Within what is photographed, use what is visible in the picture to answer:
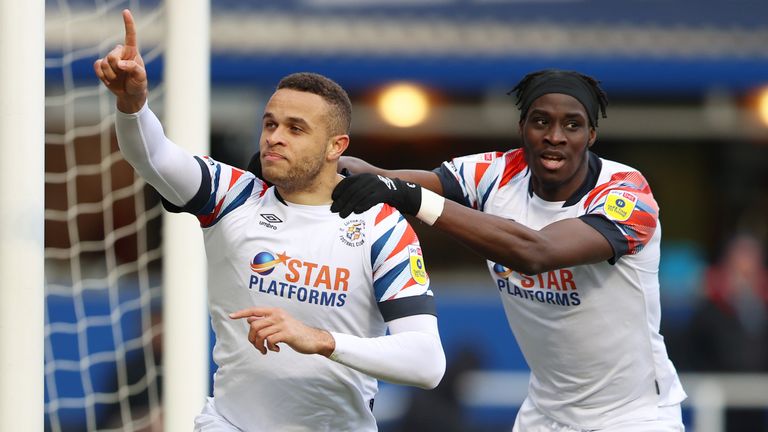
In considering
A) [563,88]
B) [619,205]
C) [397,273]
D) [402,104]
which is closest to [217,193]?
[397,273]

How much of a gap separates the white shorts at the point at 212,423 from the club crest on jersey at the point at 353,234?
32.0 inches

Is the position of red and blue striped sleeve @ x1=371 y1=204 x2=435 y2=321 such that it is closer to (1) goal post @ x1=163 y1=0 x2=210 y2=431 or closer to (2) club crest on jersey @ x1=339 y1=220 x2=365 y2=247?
(2) club crest on jersey @ x1=339 y1=220 x2=365 y2=247

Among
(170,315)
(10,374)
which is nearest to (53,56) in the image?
(170,315)

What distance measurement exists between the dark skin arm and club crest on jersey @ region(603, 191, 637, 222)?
0.46 ft

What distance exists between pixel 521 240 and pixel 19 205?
1.97 m

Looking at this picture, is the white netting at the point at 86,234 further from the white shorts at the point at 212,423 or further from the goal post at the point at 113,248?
the white shorts at the point at 212,423

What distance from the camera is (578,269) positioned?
5.84 metres

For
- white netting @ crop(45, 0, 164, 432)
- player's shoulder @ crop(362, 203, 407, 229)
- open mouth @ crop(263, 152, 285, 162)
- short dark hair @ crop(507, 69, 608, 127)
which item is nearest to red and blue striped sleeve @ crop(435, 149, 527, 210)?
short dark hair @ crop(507, 69, 608, 127)

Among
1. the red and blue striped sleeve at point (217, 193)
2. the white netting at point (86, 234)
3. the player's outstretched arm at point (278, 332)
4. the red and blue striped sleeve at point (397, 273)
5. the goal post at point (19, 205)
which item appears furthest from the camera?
the white netting at point (86, 234)

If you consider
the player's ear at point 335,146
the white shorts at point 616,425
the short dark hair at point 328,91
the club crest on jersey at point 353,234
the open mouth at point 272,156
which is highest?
the short dark hair at point 328,91

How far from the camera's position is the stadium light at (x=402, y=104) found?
46.4ft

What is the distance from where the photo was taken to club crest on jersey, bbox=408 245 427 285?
5195mm

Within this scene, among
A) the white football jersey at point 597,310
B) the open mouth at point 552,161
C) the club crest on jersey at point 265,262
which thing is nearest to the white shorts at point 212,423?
the club crest on jersey at point 265,262

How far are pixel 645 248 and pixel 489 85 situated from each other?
840 centimetres
